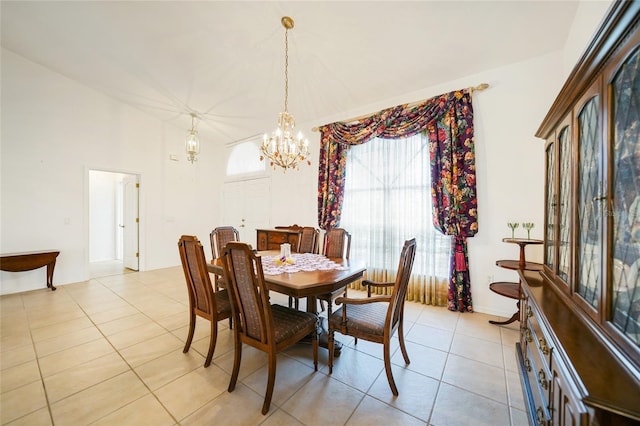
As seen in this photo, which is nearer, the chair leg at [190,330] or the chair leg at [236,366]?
the chair leg at [236,366]

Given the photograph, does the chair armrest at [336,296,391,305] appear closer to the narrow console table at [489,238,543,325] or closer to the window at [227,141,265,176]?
the narrow console table at [489,238,543,325]

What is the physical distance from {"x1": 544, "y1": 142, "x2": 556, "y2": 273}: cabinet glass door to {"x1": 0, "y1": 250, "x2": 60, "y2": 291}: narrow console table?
20.1 feet

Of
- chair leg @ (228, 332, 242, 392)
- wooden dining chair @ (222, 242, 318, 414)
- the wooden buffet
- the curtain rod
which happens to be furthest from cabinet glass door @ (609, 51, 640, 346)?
the wooden buffet

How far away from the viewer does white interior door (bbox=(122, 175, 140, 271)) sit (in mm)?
4957

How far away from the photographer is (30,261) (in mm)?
3414

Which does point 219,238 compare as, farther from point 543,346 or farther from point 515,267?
point 515,267

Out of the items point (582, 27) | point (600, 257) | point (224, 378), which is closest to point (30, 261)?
point (224, 378)

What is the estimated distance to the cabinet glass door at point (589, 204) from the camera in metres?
0.98

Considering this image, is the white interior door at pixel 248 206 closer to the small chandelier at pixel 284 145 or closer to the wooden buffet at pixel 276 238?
the wooden buffet at pixel 276 238

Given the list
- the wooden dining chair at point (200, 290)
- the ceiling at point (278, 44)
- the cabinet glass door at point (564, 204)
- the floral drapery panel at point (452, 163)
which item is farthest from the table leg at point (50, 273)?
the cabinet glass door at point (564, 204)

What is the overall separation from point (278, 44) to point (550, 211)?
3052 millimetres

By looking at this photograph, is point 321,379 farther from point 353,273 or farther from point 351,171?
point 351,171

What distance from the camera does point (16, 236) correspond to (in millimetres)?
3498

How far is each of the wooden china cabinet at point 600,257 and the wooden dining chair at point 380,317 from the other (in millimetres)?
727
